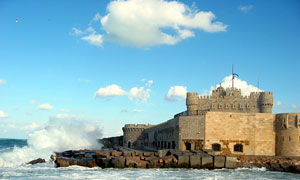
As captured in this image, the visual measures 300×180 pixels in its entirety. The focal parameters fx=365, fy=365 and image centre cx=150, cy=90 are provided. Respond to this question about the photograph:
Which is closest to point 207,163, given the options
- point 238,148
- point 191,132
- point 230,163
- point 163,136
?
point 230,163

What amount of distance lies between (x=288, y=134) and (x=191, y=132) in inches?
285

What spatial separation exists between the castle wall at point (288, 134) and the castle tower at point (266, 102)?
14.4m

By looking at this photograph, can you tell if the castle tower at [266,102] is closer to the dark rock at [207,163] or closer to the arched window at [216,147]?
the arched window at [216,147]

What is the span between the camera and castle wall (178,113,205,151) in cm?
2843

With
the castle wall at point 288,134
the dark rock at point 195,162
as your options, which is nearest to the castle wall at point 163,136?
the dark rock at point 195,162

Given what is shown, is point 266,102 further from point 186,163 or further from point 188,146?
point 186,163

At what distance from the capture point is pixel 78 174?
65.4 ft

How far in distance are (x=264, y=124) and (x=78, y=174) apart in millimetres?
15565

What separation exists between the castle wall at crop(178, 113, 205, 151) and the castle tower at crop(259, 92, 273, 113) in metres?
16.2

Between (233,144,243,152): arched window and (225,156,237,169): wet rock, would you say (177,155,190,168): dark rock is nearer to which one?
(225,156,237,169): wet rock

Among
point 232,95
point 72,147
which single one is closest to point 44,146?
point 72,147

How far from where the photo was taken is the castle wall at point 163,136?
31719 millimetres

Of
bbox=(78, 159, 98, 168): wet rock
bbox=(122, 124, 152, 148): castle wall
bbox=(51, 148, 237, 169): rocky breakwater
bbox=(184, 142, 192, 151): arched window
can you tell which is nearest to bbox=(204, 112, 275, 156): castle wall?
bbox=(184, 142, 192, 151): arched window

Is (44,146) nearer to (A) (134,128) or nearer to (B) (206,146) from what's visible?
(A) (134,128)
